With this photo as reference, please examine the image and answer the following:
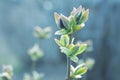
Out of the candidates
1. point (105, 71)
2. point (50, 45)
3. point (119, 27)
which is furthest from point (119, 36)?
point (50, 45)

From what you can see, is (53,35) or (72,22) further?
(53,35)

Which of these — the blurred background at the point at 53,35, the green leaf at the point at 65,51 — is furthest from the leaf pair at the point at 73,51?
the blurred background at the point at 53,35

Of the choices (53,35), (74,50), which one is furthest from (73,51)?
(53,35)

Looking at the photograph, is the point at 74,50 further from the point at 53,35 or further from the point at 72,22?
the point at 53,35

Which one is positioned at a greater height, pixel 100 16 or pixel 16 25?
pixel 16 25

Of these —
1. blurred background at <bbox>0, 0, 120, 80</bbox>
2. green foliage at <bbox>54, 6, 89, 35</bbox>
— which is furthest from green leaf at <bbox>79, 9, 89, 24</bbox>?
blurred background at <bbox>0, 0, 120, 80</bbox>

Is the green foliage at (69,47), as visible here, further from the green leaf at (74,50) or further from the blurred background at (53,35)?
the blurred background at (53,35)

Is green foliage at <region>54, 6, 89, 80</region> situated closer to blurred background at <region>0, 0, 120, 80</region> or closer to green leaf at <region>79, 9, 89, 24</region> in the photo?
green leaf at <region>79, 9, 89, 24</region>

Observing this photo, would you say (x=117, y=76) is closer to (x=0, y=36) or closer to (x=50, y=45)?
(x=50, y=45)
